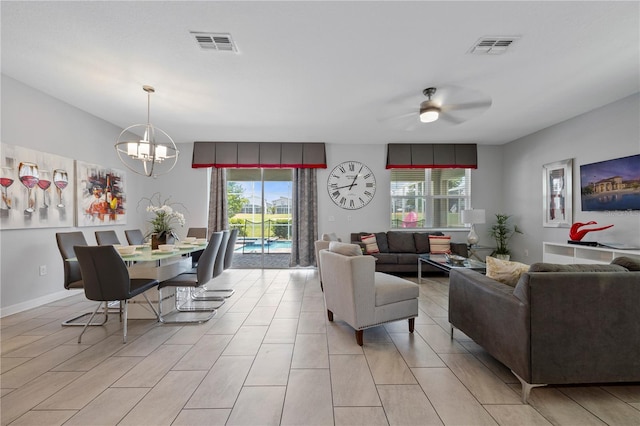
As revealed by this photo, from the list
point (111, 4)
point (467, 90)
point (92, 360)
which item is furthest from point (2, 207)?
point (467, 90)

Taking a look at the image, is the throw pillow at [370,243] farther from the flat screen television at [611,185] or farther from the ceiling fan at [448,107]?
the flat screen television at [611,185]

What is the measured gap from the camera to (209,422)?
155 centimetres

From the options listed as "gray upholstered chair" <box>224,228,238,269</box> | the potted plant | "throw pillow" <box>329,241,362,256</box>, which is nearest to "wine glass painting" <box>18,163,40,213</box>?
"gray upholstered chair" <box>224,228,238,269</box>

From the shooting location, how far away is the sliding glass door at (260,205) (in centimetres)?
623

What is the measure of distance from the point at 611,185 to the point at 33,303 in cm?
763

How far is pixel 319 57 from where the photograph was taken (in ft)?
8.92

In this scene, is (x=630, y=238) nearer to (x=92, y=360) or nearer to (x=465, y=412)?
(x=465, y=412)

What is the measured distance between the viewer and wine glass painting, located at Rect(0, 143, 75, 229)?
315cm

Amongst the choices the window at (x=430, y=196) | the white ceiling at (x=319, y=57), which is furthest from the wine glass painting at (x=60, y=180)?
the window at (x=430, y=196)

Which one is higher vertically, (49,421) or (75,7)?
(75,7)

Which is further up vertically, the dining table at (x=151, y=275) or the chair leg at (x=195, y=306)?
the dining table at (x=151, y=275)

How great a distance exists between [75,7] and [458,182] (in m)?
6.51

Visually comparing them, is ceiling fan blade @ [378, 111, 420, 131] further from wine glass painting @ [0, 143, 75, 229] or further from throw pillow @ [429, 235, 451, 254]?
wine glass painting @ [0, 143, 75, 229]

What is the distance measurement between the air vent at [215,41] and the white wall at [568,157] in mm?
4906
